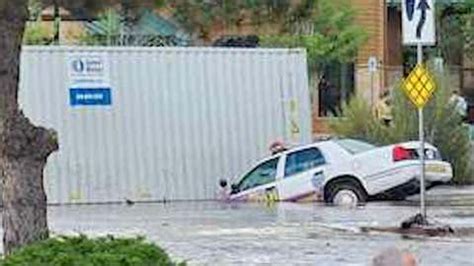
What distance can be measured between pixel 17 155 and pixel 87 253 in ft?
4.27

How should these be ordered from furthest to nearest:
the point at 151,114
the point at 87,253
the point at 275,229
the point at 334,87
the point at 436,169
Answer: the point at 334,87 < the point at 151,114 < the point at 436,169 < the point at 275,229 < the point at 87,253

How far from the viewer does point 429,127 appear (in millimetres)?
31094

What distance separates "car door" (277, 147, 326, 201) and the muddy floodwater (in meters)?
0.76

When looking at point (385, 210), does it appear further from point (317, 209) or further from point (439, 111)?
point (439, 111)

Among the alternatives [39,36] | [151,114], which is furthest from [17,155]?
[39,36]

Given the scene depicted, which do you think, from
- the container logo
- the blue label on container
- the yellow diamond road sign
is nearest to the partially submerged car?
the blue label on container

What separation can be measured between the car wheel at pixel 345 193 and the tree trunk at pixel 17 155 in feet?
56.0

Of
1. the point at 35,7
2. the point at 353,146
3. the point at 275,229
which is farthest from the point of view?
the point at 353,146

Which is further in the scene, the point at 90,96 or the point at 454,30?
the point at 454,30

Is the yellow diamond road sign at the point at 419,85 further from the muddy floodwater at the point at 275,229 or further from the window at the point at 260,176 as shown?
the window at the point at 260,176

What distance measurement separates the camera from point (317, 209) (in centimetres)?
2527

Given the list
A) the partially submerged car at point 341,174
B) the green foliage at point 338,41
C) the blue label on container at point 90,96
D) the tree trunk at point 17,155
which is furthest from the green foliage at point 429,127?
the tree trunk at point 17,155

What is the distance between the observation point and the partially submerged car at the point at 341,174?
87.6 feet

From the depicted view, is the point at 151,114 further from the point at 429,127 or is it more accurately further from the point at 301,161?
the point at 429,127
